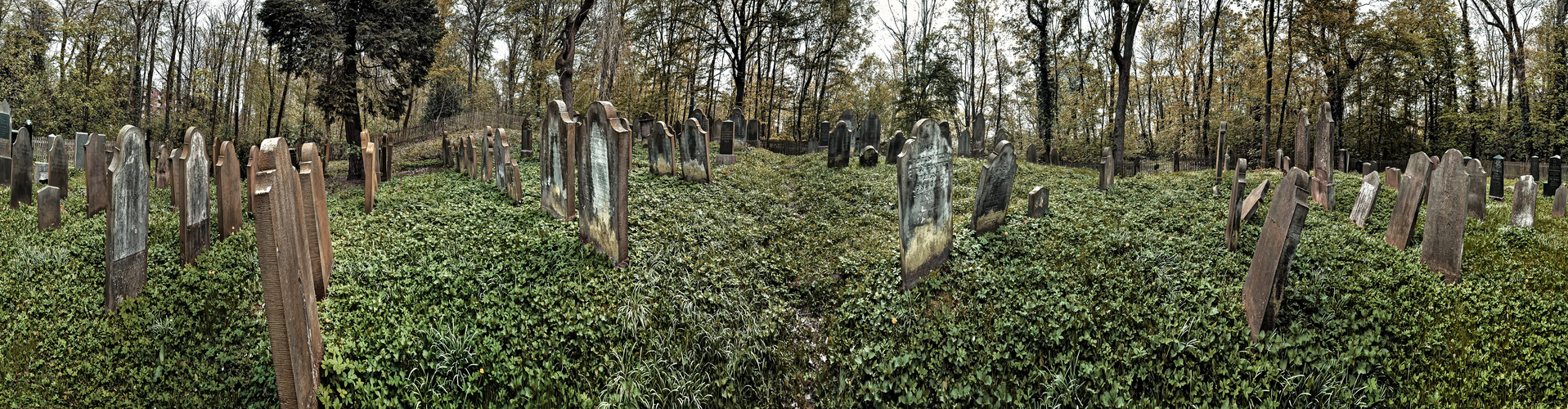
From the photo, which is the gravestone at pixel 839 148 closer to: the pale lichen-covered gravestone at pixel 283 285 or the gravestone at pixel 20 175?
the pale lichen-covered gravestone at pixel 283 285

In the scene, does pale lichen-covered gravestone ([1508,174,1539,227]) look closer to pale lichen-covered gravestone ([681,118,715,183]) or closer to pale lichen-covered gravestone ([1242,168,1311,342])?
pale lichen-covered gravestone ([1242,168,1311,342])

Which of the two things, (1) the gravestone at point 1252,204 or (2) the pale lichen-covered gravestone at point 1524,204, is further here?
(2) the pale lichen-covered gravestone at point 1524,204

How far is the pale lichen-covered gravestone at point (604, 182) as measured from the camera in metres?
5.27

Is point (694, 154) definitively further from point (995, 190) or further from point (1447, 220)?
point (1447, 220)

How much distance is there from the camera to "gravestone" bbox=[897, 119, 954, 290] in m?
5.22

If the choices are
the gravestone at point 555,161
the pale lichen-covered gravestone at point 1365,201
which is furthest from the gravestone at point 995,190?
the gravestone at point 555,161

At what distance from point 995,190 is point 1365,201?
4.02 metres

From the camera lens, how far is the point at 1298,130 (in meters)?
9.69

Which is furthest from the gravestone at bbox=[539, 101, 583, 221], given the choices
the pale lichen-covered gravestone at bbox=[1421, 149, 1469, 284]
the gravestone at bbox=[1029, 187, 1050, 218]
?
the pale lichen-covered gravestone at bbox=[1421, 149, 1469, 284]

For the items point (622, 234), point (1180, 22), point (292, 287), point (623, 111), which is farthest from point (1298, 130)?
point (623, 111)

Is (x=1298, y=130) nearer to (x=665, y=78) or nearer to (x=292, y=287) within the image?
(x=292, y=287)

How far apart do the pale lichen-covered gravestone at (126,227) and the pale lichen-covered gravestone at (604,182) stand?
3002 millimetres

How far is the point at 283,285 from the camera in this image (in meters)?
2.73

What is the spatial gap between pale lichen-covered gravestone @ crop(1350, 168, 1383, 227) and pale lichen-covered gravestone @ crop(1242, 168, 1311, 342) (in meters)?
3.11
